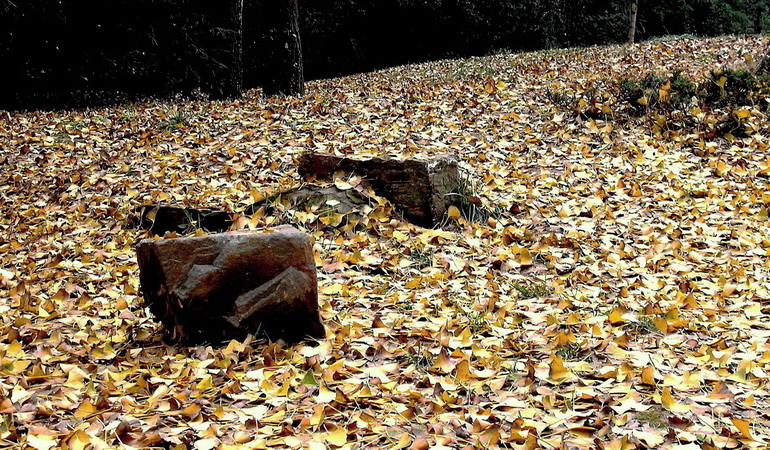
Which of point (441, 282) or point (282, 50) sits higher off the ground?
point (282, 50)

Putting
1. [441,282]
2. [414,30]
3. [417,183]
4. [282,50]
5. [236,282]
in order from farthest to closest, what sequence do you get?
[414,30] < [282,50] < [417,183] < [441,282] < [236,282]

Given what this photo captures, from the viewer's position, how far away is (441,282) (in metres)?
3.97

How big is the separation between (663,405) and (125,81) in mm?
11100

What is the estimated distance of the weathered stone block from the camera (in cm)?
494

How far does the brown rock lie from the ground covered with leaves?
0.40 ft

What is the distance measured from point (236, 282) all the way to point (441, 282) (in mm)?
1260

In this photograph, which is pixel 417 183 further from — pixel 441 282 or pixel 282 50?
pixel 282 50

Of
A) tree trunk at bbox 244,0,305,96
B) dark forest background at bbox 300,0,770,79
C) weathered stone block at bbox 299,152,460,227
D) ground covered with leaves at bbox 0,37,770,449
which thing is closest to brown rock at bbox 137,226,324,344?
ground covered with leaves at bbox 0,37,770,449

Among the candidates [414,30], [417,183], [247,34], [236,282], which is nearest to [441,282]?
[417,183]

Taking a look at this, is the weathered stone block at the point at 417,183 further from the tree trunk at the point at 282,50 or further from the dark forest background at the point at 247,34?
the dark forest background at the point at 247,34

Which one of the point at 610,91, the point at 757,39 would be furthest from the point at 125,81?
the point at 757,39

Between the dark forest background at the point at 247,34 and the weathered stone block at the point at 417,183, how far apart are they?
450cm

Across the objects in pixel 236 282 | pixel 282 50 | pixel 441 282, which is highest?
pixel 282 50

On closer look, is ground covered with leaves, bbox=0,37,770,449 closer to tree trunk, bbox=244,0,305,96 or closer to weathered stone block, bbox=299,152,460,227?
weathered stone block, bbox=299,152,460,227
